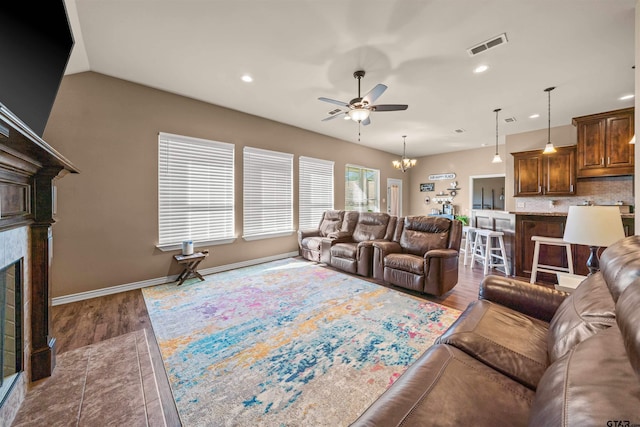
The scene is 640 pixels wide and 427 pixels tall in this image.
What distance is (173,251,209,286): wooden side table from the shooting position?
3.59 m

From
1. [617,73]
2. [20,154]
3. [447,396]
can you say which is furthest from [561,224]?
[20,154]

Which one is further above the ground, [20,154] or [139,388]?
[20,154]

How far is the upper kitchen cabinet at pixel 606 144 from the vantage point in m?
3.99

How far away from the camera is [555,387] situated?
0.67m

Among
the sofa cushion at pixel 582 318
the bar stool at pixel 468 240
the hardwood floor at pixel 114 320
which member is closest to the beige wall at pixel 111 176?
the hardwood floor at pixel 114 320

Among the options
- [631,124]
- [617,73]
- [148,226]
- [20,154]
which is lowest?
[148,226]

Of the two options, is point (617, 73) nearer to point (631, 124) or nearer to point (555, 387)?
point (631, 124)

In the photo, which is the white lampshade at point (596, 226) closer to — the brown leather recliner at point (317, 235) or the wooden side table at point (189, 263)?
the brown leather recliner at point (317, 235)

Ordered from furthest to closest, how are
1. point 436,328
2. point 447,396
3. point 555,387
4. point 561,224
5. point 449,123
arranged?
1. point 449,123
2. point 561,224
3. point 436,328
4. point 447,396
5. point 555,387

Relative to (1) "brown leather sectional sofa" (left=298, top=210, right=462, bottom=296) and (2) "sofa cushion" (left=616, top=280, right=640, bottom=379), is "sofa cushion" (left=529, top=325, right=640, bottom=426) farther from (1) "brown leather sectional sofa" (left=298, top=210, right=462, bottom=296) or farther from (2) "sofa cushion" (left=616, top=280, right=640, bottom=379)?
(1) "brown leather sectional sofa" (left=298, top=210, right=462, bottom=296)

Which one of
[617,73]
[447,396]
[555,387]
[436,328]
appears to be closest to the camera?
[555,387]

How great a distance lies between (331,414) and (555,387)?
1.16 metres

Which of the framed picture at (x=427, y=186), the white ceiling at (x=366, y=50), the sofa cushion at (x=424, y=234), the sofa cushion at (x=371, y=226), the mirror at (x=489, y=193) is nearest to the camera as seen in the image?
the white ceiling at (x=366, y=50)

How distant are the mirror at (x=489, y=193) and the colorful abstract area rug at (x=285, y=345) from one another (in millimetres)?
8452
